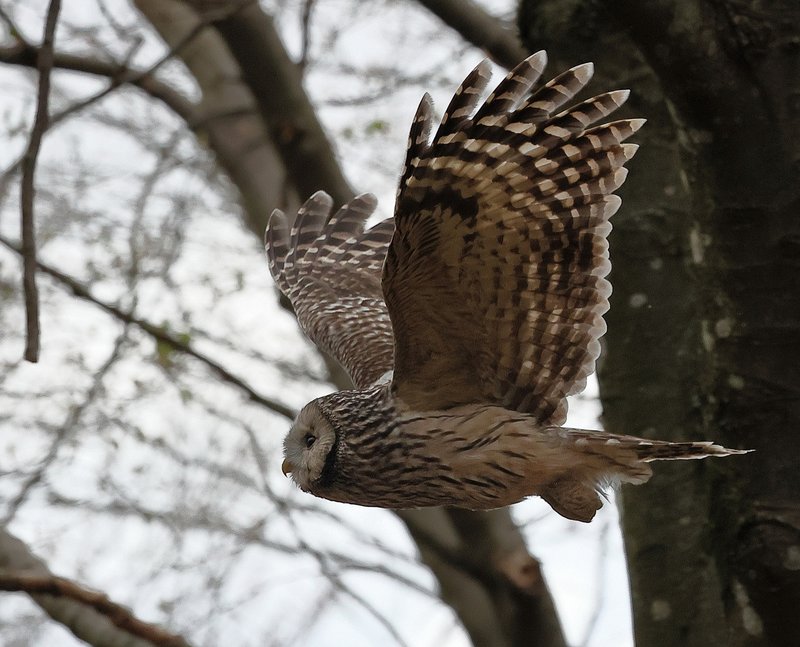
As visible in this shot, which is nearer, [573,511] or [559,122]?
[559,122]

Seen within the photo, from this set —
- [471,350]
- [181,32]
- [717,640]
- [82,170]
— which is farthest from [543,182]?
[82,170]

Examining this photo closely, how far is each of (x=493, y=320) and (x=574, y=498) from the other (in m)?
0.62

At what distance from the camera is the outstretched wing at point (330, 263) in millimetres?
4297

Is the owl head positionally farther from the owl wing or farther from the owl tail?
the owl tail

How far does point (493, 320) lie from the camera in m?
3.12

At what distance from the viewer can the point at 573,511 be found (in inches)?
132

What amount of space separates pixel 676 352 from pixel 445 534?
2.01 m

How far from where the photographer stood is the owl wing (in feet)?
8.79

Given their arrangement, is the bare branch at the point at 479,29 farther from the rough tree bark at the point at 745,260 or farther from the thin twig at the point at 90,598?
the thin twig at the point at 90,598

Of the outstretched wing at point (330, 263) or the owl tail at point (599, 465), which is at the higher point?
the outstretched wing at point (330, 263)

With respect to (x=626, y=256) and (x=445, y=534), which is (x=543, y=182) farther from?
(x=445, y=534)

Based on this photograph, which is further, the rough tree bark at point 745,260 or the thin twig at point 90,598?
the rough tree bark at point 745,260

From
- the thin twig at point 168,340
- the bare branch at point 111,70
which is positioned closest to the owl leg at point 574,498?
the thin twig at point 168,340

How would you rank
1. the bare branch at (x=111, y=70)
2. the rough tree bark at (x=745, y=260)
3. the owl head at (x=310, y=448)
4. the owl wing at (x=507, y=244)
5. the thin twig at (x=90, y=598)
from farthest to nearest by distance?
the bare branch at (x=111, y=70) < the owl head at (x=310, y=448) < the owl wing at (x=507, y=244) < the rough tree bark at (x=745, y=260) < the thin twig at (x=90, y=598)
